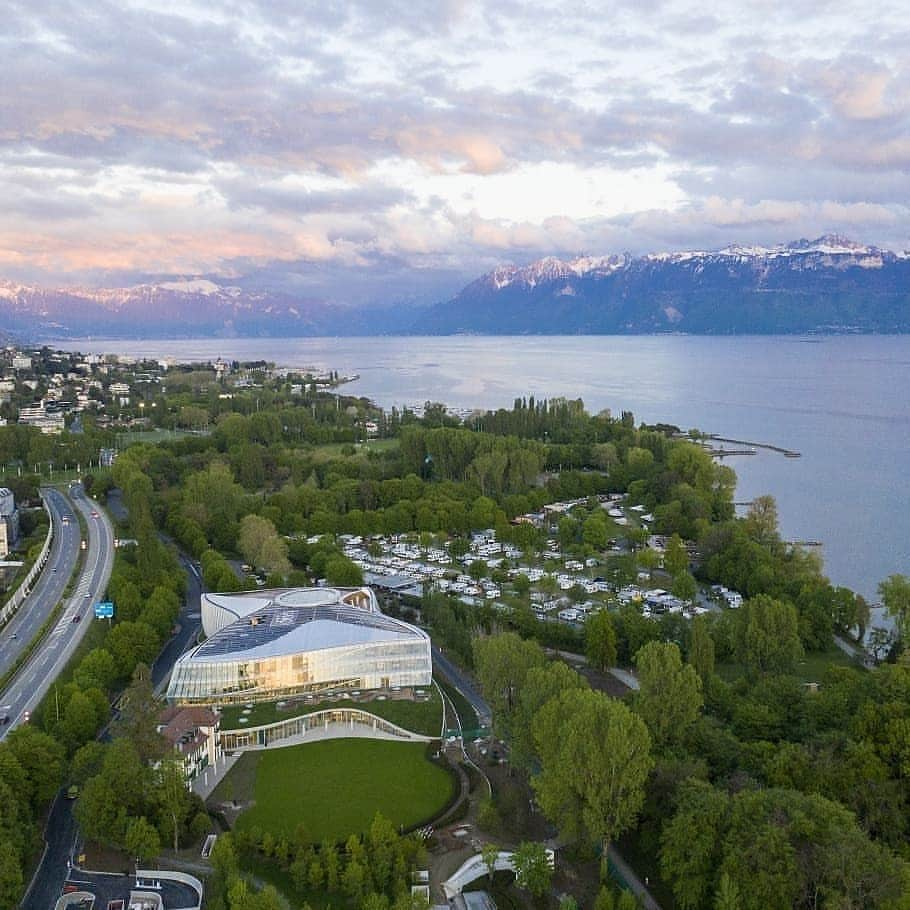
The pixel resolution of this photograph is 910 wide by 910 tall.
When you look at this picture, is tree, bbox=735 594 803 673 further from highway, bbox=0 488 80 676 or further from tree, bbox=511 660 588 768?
highway, bbox=0 488 80 676

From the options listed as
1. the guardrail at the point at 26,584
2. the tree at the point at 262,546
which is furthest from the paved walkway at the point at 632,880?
the guardrail at the point at 26,584

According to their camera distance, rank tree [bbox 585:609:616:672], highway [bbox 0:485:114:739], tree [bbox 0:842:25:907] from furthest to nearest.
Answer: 1. tree [bbox 585:609:616:672]
2. highway [bbox 0:485:114:739]
3. tree [bbox 0:842:25:907]

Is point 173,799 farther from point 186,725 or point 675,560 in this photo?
point 675,560

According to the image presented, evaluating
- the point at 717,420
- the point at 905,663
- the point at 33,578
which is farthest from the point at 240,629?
the point at 717,420

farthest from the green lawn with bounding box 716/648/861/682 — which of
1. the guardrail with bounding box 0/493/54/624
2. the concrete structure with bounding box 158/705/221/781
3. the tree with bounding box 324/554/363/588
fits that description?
the guardrail with bounding box 0/493/54/624

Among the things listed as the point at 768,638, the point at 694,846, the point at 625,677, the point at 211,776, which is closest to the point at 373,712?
the point at 211,776

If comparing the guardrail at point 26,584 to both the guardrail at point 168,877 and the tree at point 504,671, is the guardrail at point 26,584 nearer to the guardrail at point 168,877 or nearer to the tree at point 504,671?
the guardrail at point 168,877

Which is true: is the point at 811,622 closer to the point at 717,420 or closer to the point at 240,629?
the point at 240,629
